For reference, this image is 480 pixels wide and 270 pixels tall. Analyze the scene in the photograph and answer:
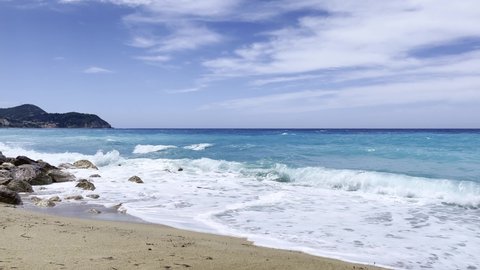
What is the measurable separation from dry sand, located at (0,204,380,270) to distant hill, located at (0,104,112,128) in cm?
13977

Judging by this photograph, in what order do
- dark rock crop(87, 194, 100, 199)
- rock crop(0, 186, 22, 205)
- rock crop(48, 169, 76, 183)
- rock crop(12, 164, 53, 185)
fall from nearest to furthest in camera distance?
1. rock crop(0, 186, 22, 205)
2. dark rock crop(87, 194, 100, 199)
3. rock crop(12, 164, 53, 185)
4. rock crop(48, 169, 76, 183)

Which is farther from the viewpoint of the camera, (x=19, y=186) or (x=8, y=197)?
(x=19, y=186)

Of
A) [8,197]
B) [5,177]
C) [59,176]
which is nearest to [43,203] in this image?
[8,197]

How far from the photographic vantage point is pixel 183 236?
7.01 metres

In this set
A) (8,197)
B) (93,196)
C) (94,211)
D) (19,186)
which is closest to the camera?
(94,211)

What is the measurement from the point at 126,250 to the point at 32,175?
1003 centimetres

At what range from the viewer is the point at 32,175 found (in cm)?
1394

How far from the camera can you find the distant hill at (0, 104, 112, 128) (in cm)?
13374

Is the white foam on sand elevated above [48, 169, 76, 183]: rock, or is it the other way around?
[48, 169, 76, 183]: rock

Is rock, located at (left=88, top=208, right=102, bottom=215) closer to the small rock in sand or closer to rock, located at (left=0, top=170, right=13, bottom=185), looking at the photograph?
the small rock in sand

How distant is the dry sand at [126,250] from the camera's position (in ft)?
15.8

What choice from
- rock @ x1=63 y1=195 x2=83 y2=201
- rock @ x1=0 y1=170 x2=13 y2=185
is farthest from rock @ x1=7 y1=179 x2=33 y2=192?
rock @ x1=63 y1=195 x2=83 y2=201

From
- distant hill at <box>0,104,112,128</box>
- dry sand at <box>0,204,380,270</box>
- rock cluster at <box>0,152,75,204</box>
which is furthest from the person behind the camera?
distant hill at <box>0,104,112,128</box>

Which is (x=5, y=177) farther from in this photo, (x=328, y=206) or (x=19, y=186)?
(x=328, y=206)
